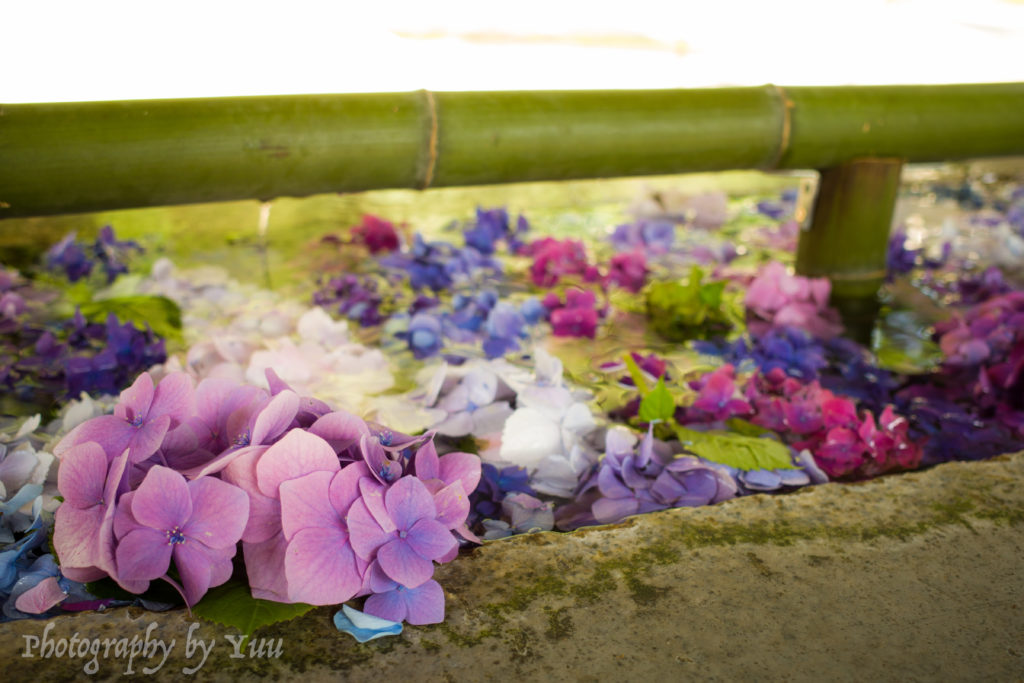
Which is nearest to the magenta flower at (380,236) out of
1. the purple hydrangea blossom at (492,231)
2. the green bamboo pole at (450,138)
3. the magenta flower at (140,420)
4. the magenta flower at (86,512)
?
the purple hydrangea blossom at (492,231)

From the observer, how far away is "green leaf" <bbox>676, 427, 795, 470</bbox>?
3.96ft

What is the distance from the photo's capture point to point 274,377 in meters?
1.00

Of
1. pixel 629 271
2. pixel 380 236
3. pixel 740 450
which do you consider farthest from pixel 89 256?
pixel 740 450

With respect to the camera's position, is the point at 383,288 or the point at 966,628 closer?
the point at 966,628

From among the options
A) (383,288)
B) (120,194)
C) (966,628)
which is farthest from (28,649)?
(383,288)

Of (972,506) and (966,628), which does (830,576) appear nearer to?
(966,628)

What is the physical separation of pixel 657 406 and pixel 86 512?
0.76 metres

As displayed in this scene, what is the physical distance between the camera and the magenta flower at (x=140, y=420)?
903 millimetres

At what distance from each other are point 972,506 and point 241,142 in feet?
4.21

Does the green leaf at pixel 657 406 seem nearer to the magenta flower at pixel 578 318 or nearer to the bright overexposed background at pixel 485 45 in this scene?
the magenta flower at pixel 578 318

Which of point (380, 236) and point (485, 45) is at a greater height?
point (485, 45)

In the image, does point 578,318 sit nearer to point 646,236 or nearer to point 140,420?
point 646,236

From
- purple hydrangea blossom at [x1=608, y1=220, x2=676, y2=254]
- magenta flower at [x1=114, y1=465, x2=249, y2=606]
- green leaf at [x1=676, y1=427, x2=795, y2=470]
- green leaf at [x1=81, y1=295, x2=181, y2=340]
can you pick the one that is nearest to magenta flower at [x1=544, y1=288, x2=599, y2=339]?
green leaf at [x1=676, y1=427, x2=795, y2=470]

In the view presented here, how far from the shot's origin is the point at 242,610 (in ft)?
2.76
